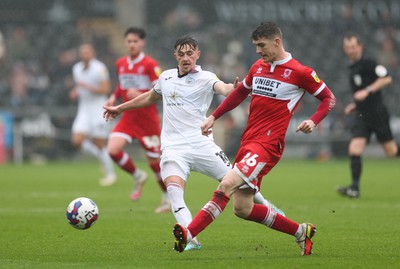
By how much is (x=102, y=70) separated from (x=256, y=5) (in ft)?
45.2

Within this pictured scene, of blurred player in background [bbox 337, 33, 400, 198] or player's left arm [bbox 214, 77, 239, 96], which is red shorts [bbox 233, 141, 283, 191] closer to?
player's left arm [bbox 214, 77, 239, 96]

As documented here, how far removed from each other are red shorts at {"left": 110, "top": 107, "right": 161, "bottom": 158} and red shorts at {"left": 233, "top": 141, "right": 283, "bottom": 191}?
525 cm

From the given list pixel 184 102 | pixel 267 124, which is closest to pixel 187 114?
pixel 184 102

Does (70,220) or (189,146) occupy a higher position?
(189,146)

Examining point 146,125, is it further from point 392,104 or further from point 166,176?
point 392,104

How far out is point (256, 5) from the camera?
104ft

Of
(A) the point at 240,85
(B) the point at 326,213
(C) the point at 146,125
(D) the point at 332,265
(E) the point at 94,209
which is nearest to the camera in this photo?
(D) the point at 332,265

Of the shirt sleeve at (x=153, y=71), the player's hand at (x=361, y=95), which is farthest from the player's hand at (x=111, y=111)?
the player's hand at (x=361, y=95)

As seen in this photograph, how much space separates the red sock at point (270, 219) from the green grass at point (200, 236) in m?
0.27

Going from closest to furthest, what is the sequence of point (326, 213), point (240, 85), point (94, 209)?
1. point (240, 85)
2. point (94, 209)
3. point (326, 213)

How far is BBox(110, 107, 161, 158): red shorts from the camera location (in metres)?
13.8

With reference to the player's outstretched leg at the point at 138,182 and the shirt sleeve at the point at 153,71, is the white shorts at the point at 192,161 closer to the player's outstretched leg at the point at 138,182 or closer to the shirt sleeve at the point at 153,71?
the shirt sleeve at the point at 153,71

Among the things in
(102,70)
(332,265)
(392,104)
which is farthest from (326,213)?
(392,104)

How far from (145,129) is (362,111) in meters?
3.95
